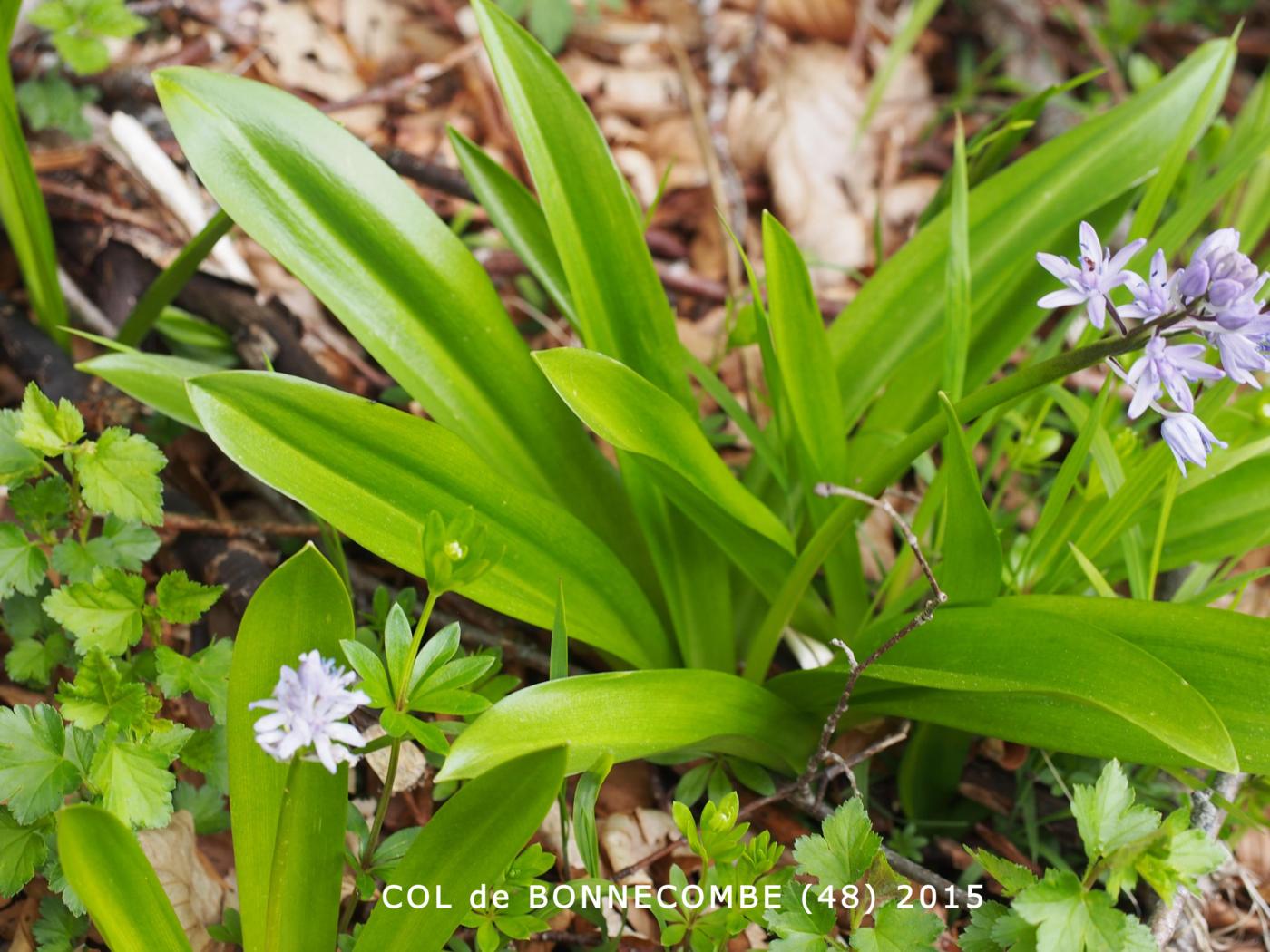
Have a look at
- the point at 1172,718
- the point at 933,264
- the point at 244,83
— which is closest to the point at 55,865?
the point at 244,83

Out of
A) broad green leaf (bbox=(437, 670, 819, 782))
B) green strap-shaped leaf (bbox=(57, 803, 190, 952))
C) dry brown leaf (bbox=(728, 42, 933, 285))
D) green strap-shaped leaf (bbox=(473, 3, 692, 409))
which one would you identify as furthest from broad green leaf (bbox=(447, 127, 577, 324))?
dry brown leaf (bbox=(728, 42, 933, 285))

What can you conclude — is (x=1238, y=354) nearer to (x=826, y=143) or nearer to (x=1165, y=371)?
(x=1165, y=371)

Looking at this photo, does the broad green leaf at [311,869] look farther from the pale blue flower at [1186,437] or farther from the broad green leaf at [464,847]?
the pale blue flower at [1186,437]

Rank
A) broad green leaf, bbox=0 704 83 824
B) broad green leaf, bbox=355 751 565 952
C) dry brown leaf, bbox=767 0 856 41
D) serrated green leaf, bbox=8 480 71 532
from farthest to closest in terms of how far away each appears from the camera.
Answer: dry brown leaf, bbox=767 0 856 41
serrated green leaf, bbox=8 480 71 532
broad green leaf, bbox=0 704 83 824
broad green leaf, bbox=355 751 565 952

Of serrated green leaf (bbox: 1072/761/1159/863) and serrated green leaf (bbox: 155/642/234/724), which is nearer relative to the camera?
serrated green leaf (bbox: 1072/761/1159/863)

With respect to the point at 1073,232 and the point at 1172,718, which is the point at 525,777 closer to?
the point at 1172,718

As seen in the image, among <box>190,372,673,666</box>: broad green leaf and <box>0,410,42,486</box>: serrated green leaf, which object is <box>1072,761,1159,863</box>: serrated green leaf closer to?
<box>190,372,673,666</box>: broad green leaf

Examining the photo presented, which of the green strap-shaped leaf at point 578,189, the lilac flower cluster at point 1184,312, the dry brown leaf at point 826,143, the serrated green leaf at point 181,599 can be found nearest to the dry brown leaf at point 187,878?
the serrated green leaf at point 181,599
